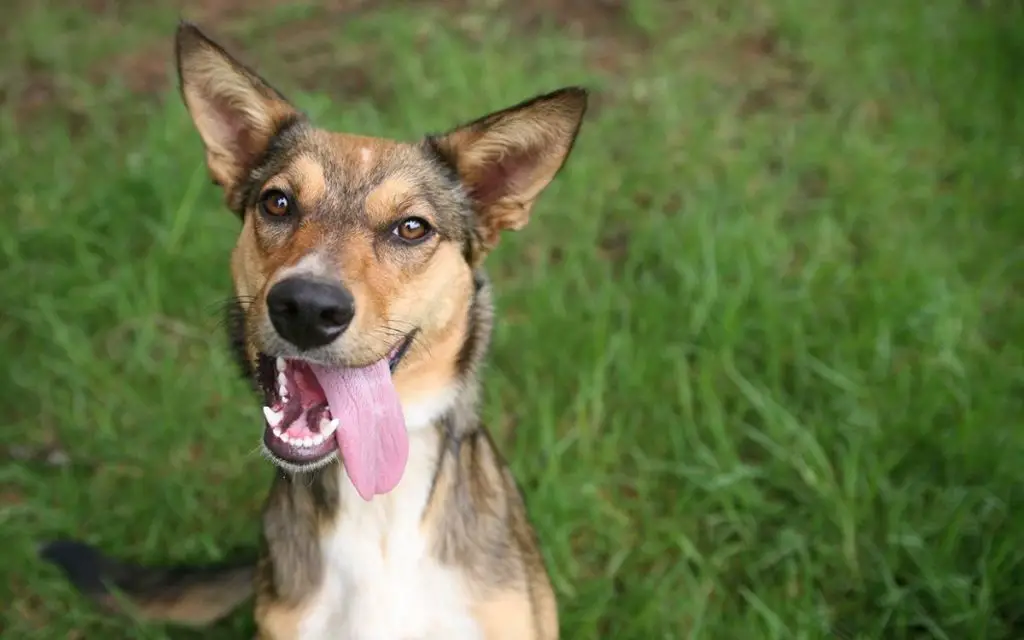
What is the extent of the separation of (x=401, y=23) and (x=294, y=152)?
11.0 ft

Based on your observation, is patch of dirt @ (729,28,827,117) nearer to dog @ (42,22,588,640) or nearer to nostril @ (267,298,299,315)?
dog @ (42,22,588,640)

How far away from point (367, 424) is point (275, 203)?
665mm

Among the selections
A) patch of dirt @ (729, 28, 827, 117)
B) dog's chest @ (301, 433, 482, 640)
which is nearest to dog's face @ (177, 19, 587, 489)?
dog's chest @ (301, 433, 482, 640)

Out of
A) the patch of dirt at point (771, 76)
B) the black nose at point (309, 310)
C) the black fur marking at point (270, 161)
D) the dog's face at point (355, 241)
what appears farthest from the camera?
the patch of dirt at point (771, 76)

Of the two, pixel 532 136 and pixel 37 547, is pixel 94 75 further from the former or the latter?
pixel 532 136

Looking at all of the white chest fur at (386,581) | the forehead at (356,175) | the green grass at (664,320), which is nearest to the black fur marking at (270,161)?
the forehead at (356,175)

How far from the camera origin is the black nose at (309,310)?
208cm

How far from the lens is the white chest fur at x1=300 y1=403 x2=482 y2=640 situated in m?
2.45

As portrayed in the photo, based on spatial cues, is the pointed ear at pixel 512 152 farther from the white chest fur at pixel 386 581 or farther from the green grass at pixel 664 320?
the green grass at pixel 664 320

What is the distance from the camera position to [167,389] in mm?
3898

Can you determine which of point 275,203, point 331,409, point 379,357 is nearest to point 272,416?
point 331,409

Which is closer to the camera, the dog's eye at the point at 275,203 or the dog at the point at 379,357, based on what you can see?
the dog at the point at 379,357

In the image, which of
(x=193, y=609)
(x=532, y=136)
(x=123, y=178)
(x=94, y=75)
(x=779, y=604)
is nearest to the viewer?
(x=532, y=136)

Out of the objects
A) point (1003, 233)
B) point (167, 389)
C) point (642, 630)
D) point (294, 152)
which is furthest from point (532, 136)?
point (1003, 233)
